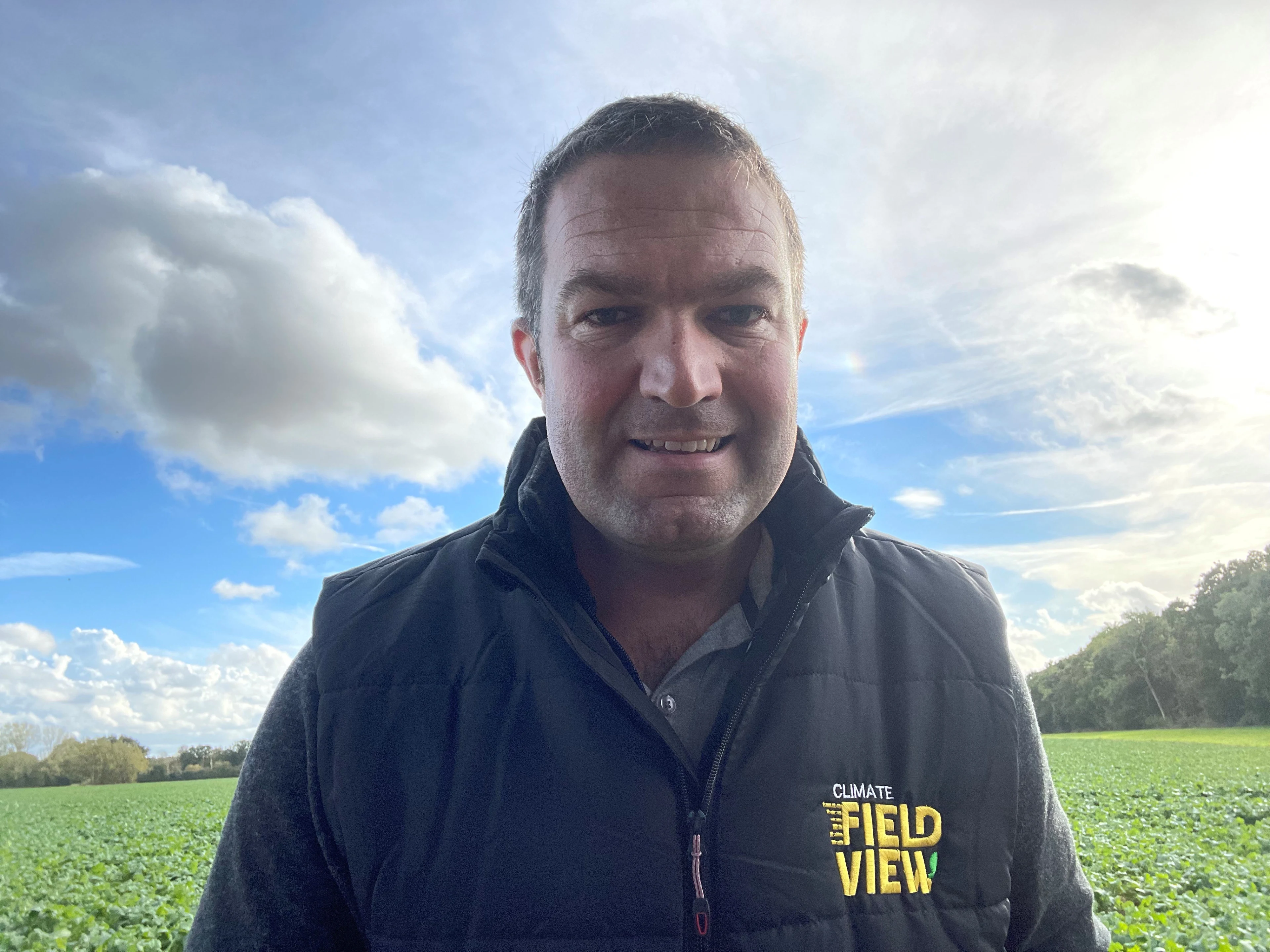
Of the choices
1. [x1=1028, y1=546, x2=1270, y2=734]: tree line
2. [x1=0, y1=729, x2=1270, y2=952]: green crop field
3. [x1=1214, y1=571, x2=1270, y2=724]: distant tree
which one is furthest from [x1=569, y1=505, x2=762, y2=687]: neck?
[x1=1214, y1=571, x2=1270, y2=724]: distant tree

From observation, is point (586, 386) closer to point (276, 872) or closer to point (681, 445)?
point (681, 445)

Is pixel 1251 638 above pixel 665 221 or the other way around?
above

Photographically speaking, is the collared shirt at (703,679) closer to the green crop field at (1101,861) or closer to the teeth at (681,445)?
the teeth at (681,445)

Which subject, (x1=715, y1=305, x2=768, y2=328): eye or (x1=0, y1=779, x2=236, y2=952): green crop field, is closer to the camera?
(x1=715, y1=305, x2=768, y2=328): eye

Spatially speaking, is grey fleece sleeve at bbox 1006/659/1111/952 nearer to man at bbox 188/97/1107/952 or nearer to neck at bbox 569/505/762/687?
man at bbox 188/97/1107/952

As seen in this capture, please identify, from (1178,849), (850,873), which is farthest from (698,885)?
(1178,849)

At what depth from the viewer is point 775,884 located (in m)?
1.47

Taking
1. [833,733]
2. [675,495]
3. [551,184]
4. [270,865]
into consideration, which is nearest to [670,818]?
[833,733]

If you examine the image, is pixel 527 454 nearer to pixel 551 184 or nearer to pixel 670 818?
pixel 551 184

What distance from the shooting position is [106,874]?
405 inches

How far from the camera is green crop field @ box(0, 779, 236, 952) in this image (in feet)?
22.1

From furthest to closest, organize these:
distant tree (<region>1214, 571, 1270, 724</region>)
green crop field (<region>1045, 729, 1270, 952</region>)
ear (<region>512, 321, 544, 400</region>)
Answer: distant tree (<region>1214, 571, 1270, 724</region>) → green crop field (<region>1045, 729, 1270, 952</region>) → ear (<region>512, 321, 544, 400</region>)

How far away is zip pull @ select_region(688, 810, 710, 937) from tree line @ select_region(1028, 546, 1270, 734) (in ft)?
115

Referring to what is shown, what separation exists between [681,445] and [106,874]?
1280cm
